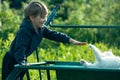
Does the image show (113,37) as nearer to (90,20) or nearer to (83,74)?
(90,20)

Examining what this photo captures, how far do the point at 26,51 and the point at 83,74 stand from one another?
2.35 feet

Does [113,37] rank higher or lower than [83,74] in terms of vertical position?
lower

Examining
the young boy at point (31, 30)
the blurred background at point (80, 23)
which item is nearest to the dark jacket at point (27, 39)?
the young boy at point (31, 30)

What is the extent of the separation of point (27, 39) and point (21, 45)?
14 cm

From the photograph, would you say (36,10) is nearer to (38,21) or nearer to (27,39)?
(38,21)

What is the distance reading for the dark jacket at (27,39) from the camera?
3725 millimetres

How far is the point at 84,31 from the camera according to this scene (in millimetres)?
10539

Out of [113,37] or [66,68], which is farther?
[113,37]

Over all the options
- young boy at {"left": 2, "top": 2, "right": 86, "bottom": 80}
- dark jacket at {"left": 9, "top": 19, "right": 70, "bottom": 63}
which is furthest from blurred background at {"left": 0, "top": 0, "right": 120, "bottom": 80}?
young boy at {"left": 2, "top": 2, "right": 86, "bottom": 80}

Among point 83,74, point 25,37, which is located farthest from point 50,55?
point 83,74

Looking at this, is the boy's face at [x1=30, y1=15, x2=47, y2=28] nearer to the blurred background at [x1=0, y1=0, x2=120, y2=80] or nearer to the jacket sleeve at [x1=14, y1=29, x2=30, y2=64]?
the jacket sleeve at [x1=14, y1=29, x2=30, y2=64]

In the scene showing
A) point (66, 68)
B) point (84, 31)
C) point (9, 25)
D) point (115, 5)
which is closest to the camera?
point (66, 68)

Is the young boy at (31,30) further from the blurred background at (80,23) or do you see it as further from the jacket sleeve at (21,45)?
the blurred background at (80,23)

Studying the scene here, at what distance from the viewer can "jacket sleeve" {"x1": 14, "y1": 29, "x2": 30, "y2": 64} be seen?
11.9 ft
